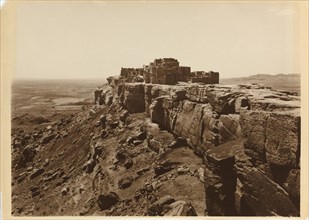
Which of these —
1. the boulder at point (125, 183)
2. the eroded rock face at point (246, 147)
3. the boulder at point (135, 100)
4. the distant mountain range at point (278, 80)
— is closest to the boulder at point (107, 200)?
the boulder at point (125, 183)

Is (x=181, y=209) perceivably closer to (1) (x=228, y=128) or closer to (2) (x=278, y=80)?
(1) (x=228, y=128)

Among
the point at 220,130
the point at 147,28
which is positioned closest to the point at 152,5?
the point at 147,28

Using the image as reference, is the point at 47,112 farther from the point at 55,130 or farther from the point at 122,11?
the point at 122,11

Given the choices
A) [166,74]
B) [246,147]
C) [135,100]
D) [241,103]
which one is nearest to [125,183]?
[135,100]

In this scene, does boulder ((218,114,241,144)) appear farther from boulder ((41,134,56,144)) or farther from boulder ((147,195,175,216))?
boulder ((41,134,56,144))

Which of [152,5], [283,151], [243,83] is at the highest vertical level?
[152,5]

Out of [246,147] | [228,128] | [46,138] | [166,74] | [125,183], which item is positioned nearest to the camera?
[246,147]

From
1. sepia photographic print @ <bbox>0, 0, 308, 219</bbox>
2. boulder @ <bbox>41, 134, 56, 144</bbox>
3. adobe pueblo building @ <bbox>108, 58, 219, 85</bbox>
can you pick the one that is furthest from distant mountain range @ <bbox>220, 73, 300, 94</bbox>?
boulder @ <bbox>41, 134, 56, 144</bbox>
